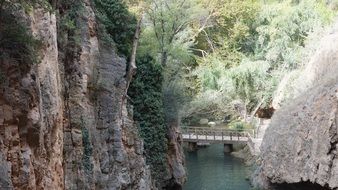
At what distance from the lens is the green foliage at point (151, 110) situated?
2050 centimetres

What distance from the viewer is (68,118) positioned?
14.1 metres

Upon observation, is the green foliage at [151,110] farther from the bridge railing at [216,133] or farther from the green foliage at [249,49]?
the green foliage at [249,49]

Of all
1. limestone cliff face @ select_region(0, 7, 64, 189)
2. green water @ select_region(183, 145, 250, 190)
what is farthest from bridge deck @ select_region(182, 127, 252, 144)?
limestone cliff face @ select_region(0, 7, 64, 189)

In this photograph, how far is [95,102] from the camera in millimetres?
16484

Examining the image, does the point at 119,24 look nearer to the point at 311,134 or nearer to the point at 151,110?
the point at 151,110

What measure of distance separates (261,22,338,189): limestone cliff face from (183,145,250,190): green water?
5.07m

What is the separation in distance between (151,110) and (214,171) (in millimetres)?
9907

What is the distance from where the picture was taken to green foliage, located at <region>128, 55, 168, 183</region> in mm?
20500

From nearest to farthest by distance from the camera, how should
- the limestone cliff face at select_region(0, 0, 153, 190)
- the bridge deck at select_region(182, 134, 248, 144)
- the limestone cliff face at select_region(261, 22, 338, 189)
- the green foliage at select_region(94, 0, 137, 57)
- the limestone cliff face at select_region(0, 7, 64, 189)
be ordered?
the limestone cliff face at select_region(0, 7, 64, 189) < the limestone cliff face at select_region(0, 0, 153, 190) < the limestone cliff face at select_region(261, 22, 338, 189) < the green foliage at select_region(94, 0, 137, 57) < the bridge deck at select_region(182, 134, 248, 144)

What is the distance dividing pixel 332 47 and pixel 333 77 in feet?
10.9

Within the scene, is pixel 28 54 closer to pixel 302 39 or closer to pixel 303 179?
pixel 303 179

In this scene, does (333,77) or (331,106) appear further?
(333,77)

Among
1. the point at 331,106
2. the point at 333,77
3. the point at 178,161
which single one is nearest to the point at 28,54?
the point at 331,106

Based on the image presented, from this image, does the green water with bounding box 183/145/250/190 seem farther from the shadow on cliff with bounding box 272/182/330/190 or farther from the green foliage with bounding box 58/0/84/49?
the green foliage with bounding box 58/0/84/49
